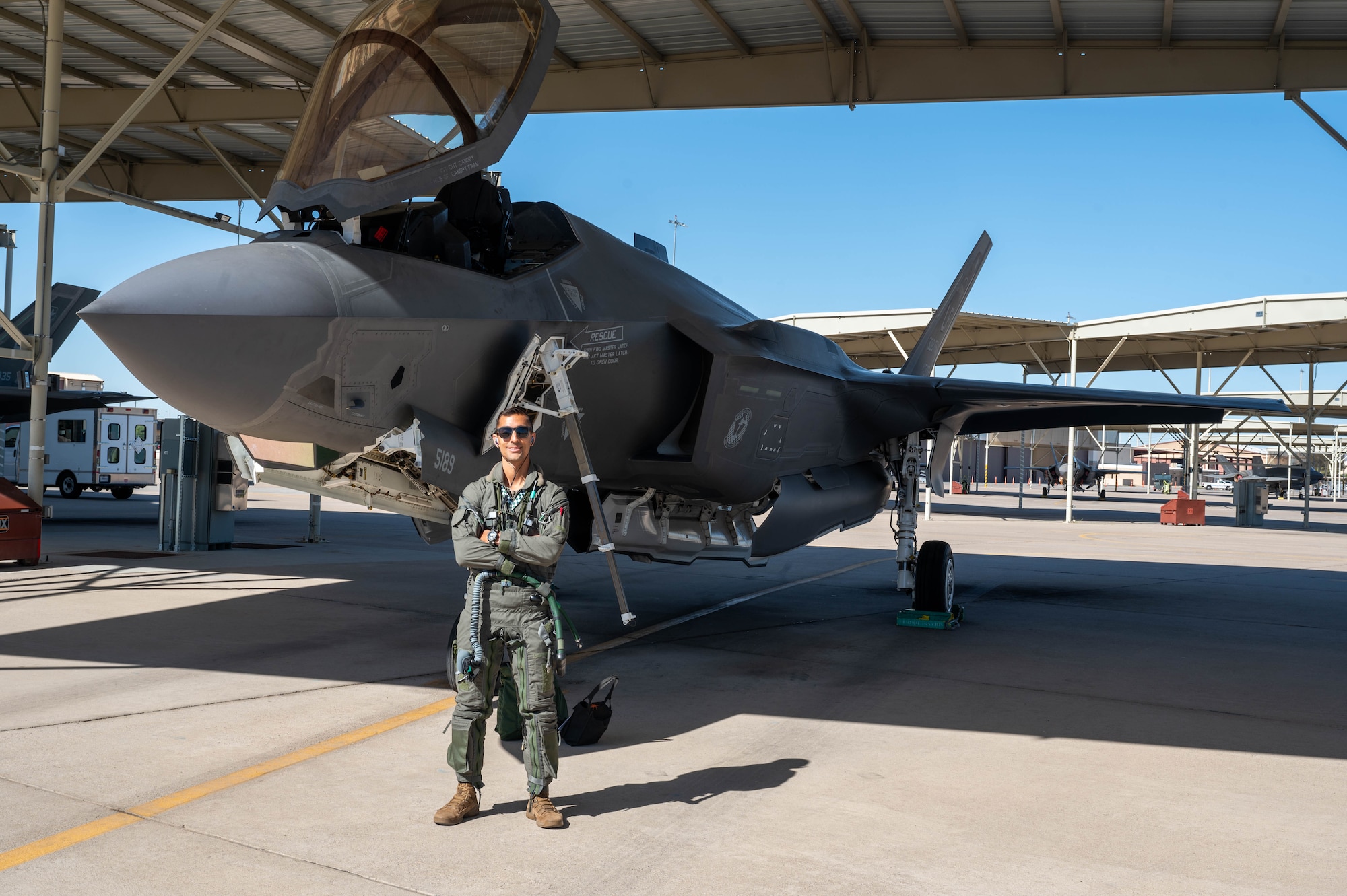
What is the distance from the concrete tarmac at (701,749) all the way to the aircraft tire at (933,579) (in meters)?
0.42

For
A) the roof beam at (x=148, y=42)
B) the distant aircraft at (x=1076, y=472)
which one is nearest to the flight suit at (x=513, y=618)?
the roof beam at (x=148, y=42)

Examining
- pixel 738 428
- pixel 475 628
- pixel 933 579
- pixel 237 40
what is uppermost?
pixel 237 40

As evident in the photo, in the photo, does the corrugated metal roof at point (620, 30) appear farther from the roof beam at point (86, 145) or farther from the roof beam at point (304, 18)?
the roof beam at point (86, 145)

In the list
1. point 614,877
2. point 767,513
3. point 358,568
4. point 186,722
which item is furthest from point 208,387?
point 358,568

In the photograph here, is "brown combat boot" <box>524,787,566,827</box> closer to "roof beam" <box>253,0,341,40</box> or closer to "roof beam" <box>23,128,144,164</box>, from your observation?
"roof beam" <box>253,0,341,40</box>

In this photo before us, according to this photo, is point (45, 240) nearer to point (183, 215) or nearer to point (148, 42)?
point (148, 42)

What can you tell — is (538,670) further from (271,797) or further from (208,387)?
(208,387)

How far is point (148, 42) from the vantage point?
46.1 feet

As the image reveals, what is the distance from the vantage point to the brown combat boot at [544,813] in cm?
374

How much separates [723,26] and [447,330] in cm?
829

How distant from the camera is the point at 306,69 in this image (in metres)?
14.2

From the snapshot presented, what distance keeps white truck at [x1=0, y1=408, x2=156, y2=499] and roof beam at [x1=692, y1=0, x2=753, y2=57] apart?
65.1ft

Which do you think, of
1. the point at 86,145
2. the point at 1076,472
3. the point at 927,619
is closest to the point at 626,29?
the point at 927,619

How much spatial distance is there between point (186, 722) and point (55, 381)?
2235cm
